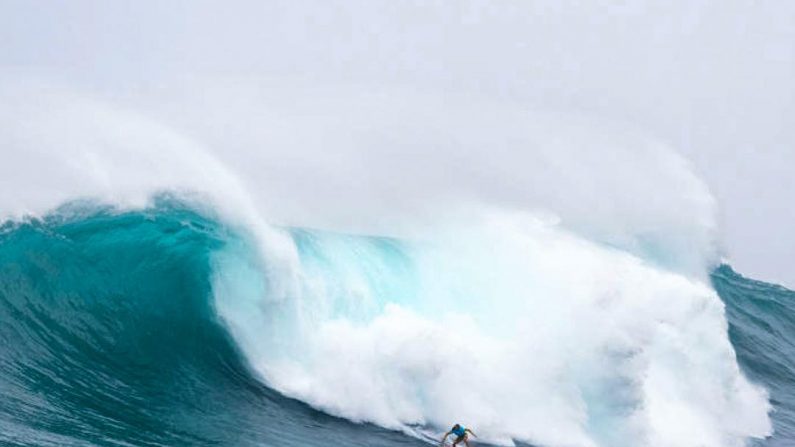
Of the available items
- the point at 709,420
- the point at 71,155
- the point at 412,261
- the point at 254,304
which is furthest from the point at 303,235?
the point at 709,420

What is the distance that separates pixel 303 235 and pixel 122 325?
13.4 ft

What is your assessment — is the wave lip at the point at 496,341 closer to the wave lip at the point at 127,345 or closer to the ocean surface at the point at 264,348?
the ocean surface at the point at 264,348

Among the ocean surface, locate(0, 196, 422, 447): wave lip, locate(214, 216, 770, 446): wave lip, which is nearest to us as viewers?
locate(0, 196, 422, 447): wave lip

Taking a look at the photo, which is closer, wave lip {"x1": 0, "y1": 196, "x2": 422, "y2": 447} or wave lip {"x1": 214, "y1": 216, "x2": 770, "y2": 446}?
wave lip {"x1": 0, "y1": 196, "x2": 422, "y2": 447}

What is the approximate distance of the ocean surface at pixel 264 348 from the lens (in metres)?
10.5

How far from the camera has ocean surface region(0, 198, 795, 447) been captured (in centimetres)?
1055

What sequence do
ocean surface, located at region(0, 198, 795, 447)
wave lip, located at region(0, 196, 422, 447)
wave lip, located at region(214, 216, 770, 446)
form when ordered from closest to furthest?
1. wave lip, located at region(0, 196, 422, 447)
2. ocean surface, located at region(0, 198, 795, 447)
3. wave lip, located at region(214, 216, 770, 446)

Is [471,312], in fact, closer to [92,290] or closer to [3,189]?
[92,290]

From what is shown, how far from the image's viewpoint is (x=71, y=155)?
1491 cm


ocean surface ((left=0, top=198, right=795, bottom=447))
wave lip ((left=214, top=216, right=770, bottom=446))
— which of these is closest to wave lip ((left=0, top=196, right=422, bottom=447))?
ocean surface ((left=0, top=198, right=795, bottom=447))

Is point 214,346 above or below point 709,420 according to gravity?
below

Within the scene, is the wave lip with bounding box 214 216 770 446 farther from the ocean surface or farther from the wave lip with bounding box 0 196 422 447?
the wave lip with bounding box 0 196 422 447

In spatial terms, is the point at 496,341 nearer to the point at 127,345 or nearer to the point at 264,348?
the point at 264,348

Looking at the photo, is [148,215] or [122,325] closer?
[122,325]
